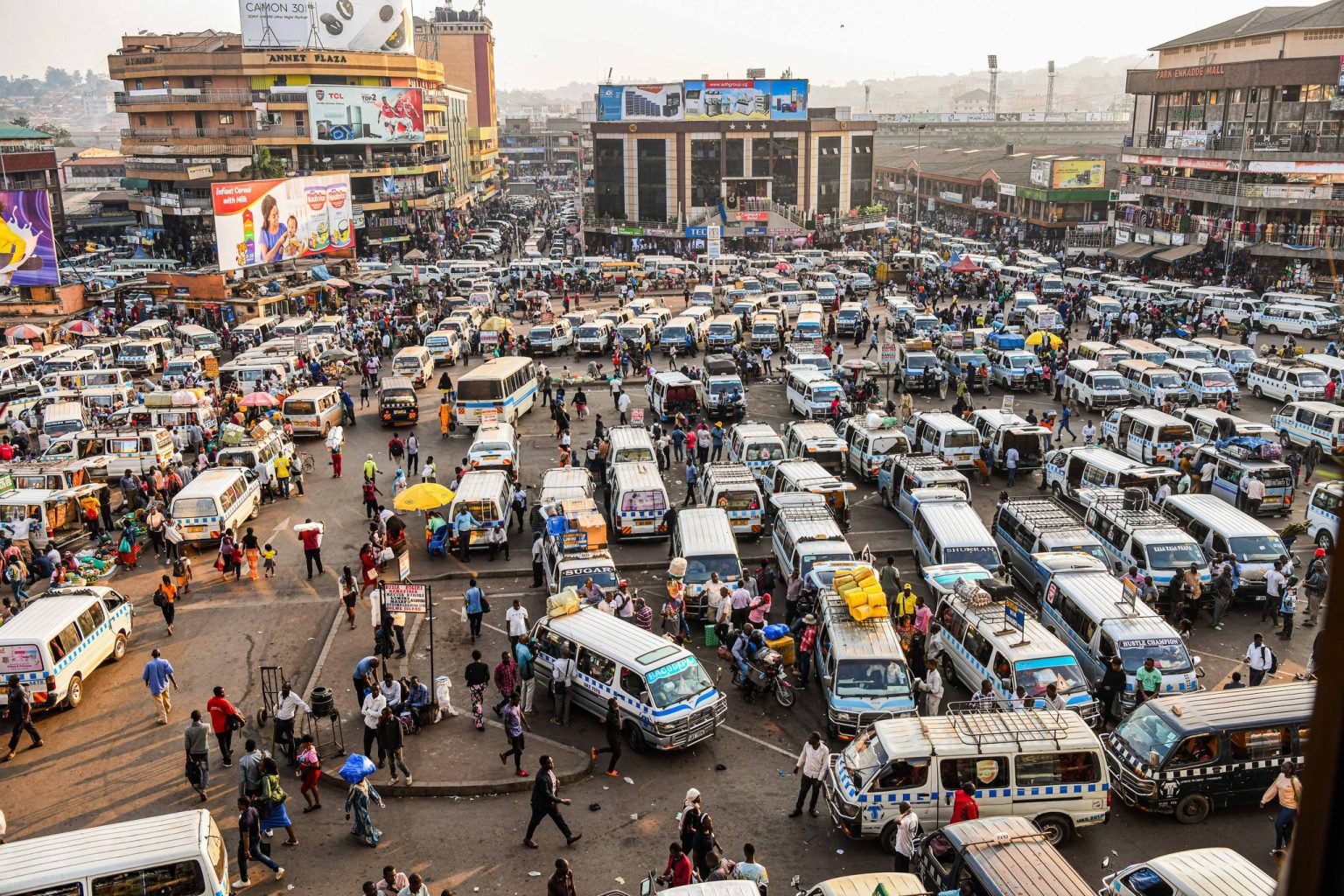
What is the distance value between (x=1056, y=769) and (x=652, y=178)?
79326 millimetres

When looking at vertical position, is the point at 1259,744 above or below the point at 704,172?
below

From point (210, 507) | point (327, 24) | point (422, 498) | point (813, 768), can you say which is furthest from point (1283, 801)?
point (327, 24)

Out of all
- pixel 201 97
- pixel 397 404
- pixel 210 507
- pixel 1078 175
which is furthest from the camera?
pixel 201 97

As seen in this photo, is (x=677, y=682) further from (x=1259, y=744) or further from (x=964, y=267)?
(x=964, y=267)

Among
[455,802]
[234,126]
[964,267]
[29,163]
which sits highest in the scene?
[234,126]

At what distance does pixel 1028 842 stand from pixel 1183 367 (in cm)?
2792

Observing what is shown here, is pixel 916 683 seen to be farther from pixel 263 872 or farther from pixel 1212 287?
pixel 1212 287

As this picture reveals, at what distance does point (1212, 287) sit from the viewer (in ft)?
171

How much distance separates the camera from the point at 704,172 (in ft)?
287

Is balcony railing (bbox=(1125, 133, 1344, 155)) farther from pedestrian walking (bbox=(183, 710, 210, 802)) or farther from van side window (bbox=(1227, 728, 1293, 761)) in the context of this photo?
pedestrian walking (bbox=(183, 710, 210, 802))

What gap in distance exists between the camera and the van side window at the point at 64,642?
57.5ft

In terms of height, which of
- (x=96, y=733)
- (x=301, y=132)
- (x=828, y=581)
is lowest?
(x=96, y=733)

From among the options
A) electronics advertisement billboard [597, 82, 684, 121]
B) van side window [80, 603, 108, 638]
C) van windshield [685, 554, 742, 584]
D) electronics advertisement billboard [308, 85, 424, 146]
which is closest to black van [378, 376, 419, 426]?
van side window [80, 603, 108, 638]

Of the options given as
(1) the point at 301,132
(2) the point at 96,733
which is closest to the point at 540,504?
(2) the point at 96,733
